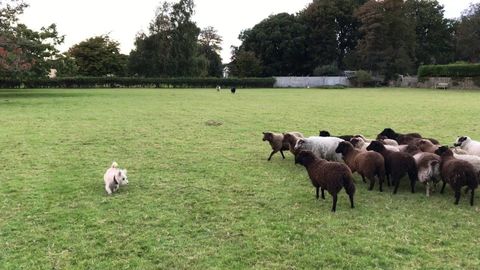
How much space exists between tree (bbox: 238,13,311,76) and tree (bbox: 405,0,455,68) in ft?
61.6

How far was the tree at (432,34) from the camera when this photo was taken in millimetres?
73500

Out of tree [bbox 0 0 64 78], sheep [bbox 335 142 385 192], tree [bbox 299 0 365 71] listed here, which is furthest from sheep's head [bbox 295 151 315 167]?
→ tree [bbox 299 0 365 71]

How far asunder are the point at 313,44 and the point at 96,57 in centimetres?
3471

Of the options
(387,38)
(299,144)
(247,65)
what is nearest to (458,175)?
(299,144)

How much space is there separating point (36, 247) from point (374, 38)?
6460 centimetres

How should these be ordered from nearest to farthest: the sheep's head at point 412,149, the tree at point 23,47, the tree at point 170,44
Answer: the sheep's head at point 412,149 < the tree at point 23,47 < the tree at point 170,44

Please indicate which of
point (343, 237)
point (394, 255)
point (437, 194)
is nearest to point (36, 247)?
point (343, 237)

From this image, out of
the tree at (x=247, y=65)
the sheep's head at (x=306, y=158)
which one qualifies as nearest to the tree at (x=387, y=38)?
the tree at (x=247, y=65)

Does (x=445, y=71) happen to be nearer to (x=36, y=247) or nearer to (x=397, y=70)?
(x=397, y=70)

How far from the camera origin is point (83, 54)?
6775cm

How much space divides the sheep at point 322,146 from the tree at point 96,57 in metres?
61.4

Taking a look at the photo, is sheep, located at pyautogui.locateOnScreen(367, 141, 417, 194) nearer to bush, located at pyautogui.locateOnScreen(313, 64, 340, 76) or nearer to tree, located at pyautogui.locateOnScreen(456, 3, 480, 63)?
bush, located at pyautogui.locateOnScreen(313, 64, 340, 76)

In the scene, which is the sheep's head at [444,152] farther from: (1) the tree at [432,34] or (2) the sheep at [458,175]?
(1) the tree at [432,34]

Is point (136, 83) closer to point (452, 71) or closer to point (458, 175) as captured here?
point (452, 71)
